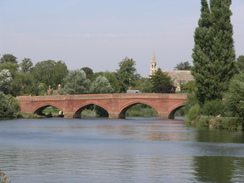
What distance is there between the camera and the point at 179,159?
997 inches

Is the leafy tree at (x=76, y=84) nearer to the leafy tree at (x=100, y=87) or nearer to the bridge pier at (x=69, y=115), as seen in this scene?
the leafy tree at (x=100, y=87)

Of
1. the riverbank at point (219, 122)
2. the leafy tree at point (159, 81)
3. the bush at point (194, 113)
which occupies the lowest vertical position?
the riverbank at point (219, 122)

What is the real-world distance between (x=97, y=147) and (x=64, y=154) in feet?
14.1

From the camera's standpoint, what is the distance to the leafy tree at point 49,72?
11025 cm

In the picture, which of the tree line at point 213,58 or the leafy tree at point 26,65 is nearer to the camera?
the tree line at point 213,58

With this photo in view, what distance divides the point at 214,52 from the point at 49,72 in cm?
6644

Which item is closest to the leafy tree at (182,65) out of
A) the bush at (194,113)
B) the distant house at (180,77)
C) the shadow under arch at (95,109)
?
the distant house at (180,77)

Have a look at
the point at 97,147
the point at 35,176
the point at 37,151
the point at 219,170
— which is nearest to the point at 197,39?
the point at 97,147

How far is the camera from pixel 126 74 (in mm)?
115688

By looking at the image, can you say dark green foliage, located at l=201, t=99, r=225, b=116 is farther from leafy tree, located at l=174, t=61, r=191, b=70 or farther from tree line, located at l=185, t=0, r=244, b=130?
leafy tree, located at l=174, t=61, r=191, b=70

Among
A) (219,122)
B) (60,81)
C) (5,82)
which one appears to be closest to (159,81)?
(60,81)

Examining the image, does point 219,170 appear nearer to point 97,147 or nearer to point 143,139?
point 97,147

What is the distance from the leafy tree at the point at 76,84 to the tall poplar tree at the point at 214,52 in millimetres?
41252

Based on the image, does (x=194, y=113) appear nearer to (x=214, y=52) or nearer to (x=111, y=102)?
(x=214, y=52)
